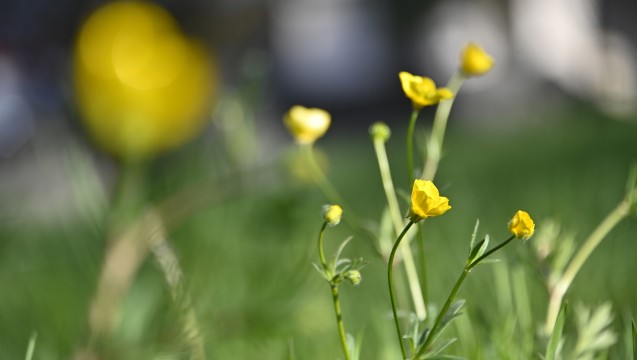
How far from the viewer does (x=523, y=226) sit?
37 centimetres

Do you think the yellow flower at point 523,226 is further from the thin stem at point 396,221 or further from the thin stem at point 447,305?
the thin stem at point 396,221

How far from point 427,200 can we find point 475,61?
20 centimetres

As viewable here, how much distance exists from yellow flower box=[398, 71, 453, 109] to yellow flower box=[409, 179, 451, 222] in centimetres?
9

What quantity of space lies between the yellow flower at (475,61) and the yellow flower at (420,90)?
97 millimetres

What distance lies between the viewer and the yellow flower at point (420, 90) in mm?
448

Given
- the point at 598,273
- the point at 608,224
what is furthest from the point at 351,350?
the point at 598,273

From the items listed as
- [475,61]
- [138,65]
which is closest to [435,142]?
[475,61]

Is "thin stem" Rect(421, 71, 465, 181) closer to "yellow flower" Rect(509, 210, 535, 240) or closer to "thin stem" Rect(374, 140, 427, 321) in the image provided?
"thin stem" Rect(374, 140, 427, 321)

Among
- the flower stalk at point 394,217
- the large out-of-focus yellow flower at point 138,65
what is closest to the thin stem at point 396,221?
the flower stalk at point 394,217

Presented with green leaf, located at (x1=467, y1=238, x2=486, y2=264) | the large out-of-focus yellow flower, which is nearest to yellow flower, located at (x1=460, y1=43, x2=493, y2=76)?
green leaf, located at (x1=467, y1=238, x2=486, y2=264)

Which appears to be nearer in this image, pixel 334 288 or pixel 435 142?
pixel 334 288

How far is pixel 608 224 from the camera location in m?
0.53

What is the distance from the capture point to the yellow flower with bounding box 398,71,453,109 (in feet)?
1.47

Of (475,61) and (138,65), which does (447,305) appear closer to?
(475,61)
